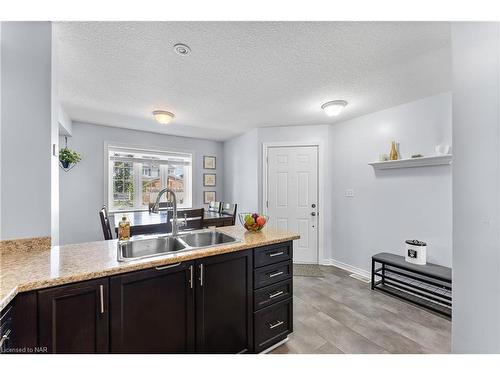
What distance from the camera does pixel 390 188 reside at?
A: 2852mm

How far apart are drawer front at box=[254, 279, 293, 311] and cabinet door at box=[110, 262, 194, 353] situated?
0.50 metres

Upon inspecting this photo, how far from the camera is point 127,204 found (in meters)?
3.97

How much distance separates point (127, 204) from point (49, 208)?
9.20ft

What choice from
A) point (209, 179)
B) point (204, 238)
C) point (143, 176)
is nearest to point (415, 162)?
point (204, 238)

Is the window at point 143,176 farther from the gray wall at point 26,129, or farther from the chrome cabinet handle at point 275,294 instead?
the chrome cabinet handle at point 275,294

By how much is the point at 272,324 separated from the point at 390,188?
238 centimetres

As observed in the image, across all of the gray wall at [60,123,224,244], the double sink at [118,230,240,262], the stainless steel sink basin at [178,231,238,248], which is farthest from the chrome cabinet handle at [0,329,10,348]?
the gray wall at [60,123,224,244]

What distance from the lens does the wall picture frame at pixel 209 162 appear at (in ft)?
15.9

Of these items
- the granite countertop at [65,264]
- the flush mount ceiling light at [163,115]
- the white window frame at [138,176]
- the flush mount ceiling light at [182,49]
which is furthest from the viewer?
the white window frame at [138,176]

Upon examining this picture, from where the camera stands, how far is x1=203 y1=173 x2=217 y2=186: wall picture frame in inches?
191

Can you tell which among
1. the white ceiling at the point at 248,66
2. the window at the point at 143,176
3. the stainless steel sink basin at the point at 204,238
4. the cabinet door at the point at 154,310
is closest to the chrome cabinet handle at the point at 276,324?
the cabinet door at the point at 154,310

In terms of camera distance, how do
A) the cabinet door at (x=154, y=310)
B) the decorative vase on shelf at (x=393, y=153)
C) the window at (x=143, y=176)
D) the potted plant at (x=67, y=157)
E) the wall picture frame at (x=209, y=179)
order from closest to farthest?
the cabinet door at (x=154, y=310) < the decorative vase on shelf at (x=393, y=153) < the potted plant at (x=67, y=157) < the window at (x=143, y=176) < the wall picture frame at (x=209, y=179)

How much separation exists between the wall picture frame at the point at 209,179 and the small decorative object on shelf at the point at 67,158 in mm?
2280
